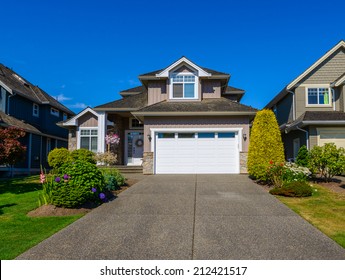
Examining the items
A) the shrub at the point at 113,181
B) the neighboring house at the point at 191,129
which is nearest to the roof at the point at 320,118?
the neighboring house at the point at 191,129

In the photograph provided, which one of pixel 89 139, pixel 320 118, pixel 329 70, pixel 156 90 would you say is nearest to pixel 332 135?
pixel 320 118

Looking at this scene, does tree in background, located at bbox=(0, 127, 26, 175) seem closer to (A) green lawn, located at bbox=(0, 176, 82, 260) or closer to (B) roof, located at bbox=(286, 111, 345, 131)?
(A) green lawn, located at bbox=(0, 176, 82, 260)

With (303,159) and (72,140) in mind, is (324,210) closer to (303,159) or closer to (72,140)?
(303,159)

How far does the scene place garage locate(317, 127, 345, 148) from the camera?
15.9 m

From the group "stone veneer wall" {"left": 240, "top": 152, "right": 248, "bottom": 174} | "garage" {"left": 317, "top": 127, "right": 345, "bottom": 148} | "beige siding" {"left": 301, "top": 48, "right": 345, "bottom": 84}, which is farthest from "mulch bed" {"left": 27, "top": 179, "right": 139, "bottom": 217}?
"beige siding" {"left": 301, "top": 48, "right": 345, "bottom": 84}

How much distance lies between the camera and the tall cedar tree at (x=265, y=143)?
1225cm

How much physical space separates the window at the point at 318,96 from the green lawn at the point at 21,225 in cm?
1634

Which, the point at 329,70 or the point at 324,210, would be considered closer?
the point at 324,210

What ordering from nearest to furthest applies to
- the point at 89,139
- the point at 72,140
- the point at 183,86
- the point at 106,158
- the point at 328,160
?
the point at 328,160, the point at 106,158, the point at 183,86, the point at 89,139, the point at 72,140

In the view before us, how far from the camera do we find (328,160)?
37.1ft

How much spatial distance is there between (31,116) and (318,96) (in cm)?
2113

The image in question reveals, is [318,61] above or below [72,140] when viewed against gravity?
above

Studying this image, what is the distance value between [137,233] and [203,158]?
10014 mm
